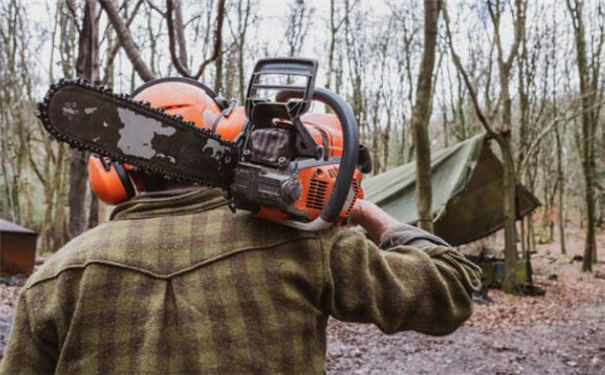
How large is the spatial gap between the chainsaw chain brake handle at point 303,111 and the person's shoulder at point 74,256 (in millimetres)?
381

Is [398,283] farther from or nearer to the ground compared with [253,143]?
nearer to the ground

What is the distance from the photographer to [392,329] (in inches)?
46.4

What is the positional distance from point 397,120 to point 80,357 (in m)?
23.5

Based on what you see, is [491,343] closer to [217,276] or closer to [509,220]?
[509,220]

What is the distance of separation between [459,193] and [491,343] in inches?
114

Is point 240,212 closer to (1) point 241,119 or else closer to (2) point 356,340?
(1) point 241,119

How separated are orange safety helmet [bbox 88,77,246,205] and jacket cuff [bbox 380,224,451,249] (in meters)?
0.48

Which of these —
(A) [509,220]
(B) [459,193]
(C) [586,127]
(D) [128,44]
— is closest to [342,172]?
(D) [128,44]

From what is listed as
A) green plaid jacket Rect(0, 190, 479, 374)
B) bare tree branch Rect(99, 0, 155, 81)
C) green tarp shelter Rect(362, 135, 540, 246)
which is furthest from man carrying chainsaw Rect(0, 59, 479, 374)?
green tarp shelter Rect(362, 135, 540, 246)

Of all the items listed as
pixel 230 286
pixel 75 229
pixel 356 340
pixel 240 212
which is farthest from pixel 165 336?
pixel 75 229

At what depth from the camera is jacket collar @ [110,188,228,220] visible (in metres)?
1.13

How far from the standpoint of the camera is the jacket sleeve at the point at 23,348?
1071 millimetres

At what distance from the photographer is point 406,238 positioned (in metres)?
1.33

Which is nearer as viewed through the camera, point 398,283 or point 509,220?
point 398,283
